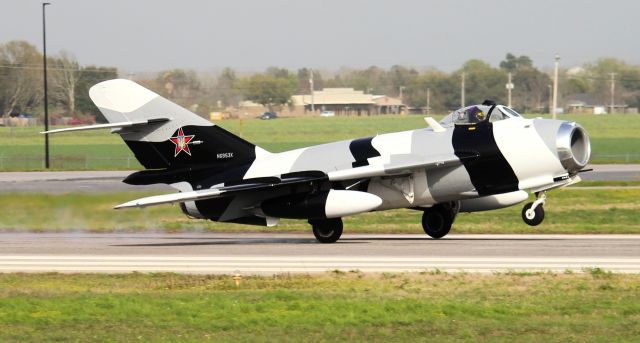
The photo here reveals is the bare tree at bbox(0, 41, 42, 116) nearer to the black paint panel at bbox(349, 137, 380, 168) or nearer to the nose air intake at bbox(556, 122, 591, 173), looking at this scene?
the black paint panel at bbox(349, 137, 380, 168)

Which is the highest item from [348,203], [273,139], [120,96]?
[120,96]

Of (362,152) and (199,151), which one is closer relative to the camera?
(362,152)

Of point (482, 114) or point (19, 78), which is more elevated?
point (19, 78)

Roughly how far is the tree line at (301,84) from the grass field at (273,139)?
3.73 m

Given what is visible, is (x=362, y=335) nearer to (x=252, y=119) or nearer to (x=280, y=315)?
(x=280, y=315)

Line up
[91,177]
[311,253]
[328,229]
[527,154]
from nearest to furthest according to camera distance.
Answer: [311,253] < [527,154] < [328,229] < [91,177]

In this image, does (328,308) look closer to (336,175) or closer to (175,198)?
(175,198)

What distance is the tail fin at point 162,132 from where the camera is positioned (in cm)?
2388

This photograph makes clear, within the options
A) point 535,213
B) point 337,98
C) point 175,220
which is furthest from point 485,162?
point 337,98

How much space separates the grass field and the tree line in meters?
3.73

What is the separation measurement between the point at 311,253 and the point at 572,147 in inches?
235

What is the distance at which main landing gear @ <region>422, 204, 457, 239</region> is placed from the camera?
24438mm

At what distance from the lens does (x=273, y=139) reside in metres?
90.7

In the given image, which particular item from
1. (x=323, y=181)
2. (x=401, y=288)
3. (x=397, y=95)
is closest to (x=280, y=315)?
(x=401, y=288)
